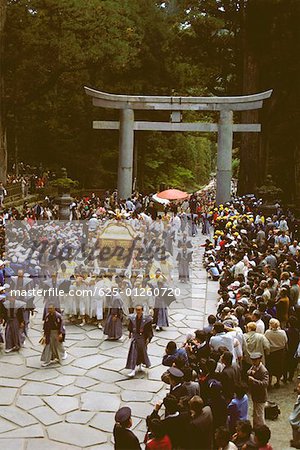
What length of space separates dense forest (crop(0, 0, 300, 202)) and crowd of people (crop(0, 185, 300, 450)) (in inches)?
409

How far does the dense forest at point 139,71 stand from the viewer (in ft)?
90.0

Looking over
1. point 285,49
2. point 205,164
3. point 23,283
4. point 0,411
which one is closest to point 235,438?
Result: point 0,411

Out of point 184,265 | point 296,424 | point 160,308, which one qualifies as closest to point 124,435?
point 296,424

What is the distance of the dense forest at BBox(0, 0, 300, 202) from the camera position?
2742cm

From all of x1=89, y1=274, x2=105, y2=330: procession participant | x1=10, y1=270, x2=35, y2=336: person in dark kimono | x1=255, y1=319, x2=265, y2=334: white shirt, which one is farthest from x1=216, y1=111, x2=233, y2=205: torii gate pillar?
x1=255, y1=319, x2=265, y2=334: white shirt

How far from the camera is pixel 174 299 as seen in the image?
12.9 metres

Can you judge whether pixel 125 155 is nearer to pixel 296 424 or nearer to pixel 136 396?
pixel 136 396

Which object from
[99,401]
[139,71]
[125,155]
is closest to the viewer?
[99,401]

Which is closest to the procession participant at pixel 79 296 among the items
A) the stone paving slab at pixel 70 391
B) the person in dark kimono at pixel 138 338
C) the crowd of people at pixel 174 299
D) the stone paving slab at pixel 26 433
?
the crowd of people at pixel 174 299

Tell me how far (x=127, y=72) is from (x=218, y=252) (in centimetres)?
2169

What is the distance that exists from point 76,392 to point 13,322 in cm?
222

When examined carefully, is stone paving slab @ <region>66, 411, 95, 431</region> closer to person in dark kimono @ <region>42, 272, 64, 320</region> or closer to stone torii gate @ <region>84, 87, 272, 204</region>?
person in dark kimono @ <region>42, 272, 64, 320</region>

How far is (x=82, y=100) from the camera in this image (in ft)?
111

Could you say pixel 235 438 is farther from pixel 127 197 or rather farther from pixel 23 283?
pixel 127 197
